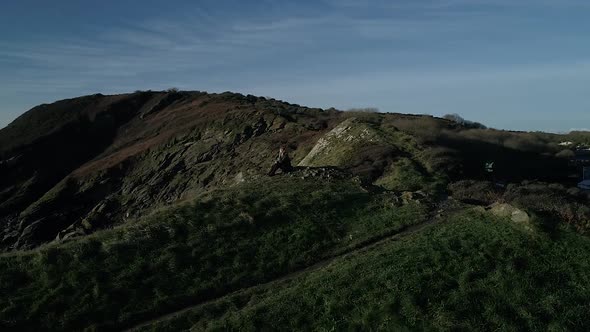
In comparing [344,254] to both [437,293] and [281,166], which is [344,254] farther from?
[281,166]

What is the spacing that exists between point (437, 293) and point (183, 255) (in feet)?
31.8

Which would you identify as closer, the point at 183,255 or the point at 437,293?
the point at 437,293

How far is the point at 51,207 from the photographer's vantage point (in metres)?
64.1

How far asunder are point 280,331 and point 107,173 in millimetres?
55896

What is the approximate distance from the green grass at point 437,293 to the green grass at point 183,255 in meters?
1.70

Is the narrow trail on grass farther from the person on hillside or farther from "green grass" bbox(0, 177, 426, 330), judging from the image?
the person on hillside

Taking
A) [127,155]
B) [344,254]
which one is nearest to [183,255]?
[344,254]

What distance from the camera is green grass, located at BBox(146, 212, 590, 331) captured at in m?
15.5

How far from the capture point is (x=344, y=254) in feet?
68.5

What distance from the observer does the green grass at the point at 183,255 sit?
17.5m

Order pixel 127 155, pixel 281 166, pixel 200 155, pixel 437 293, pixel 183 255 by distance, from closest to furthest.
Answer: pixel 437 293, pixel 183 255, pixel 281 166, pixel 200 155, pixel 127 155

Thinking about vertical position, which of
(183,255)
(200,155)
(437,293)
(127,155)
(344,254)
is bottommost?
(437,293)

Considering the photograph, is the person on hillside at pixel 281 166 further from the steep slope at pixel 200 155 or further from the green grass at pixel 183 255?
the green grass at pixel 183 255

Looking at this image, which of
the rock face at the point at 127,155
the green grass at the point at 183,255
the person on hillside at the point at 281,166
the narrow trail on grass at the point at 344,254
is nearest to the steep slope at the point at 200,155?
the rock face at the point at 127,155
